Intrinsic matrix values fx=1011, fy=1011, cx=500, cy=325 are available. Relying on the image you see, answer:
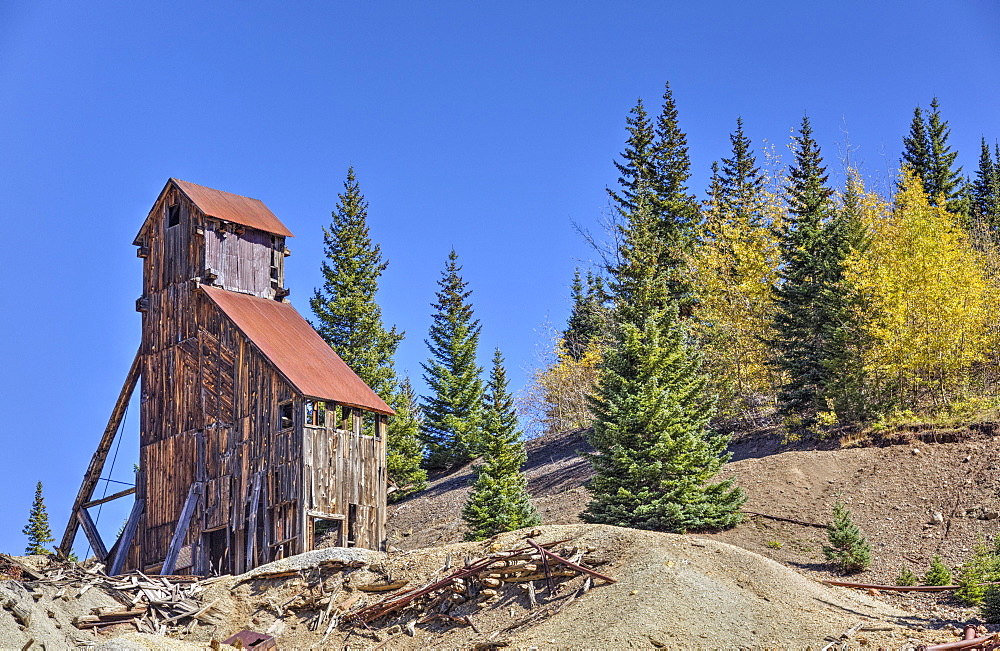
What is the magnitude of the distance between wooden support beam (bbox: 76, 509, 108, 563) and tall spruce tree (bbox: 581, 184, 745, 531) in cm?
1480

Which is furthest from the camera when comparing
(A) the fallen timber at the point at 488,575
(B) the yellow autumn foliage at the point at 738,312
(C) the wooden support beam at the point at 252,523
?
(B) the yellow autumn foliage at the point at 738,312

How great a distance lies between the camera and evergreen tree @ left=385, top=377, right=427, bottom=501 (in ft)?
144

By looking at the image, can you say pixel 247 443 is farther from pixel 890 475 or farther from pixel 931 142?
pixel 931 142

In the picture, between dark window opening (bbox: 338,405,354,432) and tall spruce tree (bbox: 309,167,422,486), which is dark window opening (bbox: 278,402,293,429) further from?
tall spruce tree (bbox: 309,167,422,486)

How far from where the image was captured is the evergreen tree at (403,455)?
4378cm

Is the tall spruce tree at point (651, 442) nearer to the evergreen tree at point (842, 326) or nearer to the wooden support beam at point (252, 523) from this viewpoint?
the evergreen tree at point (842, 326)

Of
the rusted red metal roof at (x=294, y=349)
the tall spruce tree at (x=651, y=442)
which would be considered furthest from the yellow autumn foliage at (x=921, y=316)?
the rusted red metal roof at (x=294, y=349)

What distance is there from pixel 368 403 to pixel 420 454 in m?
16.8

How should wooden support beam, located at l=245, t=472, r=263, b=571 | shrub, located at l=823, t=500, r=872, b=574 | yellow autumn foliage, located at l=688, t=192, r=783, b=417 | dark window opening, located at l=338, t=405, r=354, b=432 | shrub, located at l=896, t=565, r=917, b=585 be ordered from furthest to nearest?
yellow autumn foliage, located at l=688, t=192, r=783, b=417 → dark window opening, located at l=338, t=405, r=354, b=432 → wooden support beam, located at l=245, t=472, r=263, b=571 → shrub, located at l=823, t=500, r=872, b=574 → shrub, located at l=896, t=565, r=917, b=585

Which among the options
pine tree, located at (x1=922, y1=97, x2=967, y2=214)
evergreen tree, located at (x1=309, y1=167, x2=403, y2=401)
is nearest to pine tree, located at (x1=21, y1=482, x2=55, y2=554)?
evergreen tree, located at (x1=309, y1=167, x2=403, y2=401)

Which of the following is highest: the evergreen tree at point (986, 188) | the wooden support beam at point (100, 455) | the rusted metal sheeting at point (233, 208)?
the evergreen tree at point (986, 188)

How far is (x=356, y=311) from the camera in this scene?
46375 mm

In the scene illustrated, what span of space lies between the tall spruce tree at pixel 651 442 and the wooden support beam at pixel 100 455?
15.0 m

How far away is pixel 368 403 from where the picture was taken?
95.0 ft
